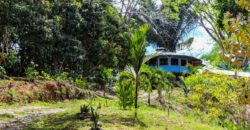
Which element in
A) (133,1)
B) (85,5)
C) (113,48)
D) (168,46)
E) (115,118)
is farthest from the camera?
(168,46)

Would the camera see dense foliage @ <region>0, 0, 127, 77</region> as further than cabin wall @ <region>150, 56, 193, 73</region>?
No

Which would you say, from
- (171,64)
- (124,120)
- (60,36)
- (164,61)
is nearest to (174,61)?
(171,64)

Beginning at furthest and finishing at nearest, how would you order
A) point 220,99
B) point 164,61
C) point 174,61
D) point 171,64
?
point 174,61, point 164,61, point 171,64, point 220,99

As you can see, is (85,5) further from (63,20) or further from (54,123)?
(54,123)

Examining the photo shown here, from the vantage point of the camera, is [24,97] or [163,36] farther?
[163,36]

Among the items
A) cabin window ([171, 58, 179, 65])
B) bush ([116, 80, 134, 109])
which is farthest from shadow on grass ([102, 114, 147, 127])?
cabin window ([171, 58, 179, 65])

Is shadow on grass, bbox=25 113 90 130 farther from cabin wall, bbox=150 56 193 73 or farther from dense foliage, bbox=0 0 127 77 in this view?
cabin wall, bbox=150 56 193 73

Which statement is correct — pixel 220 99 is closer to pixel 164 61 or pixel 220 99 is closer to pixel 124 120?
pixel 124 120

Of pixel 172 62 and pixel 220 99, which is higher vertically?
pixel 172 62

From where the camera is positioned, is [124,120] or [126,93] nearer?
[124,120]

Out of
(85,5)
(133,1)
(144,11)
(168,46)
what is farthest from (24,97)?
(168,46)

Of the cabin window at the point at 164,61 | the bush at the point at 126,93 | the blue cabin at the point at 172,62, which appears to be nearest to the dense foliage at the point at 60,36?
the blue cabin at the point at 172,62

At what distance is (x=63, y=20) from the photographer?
72.9 ft

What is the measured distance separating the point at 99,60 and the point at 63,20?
4120 millimetres
